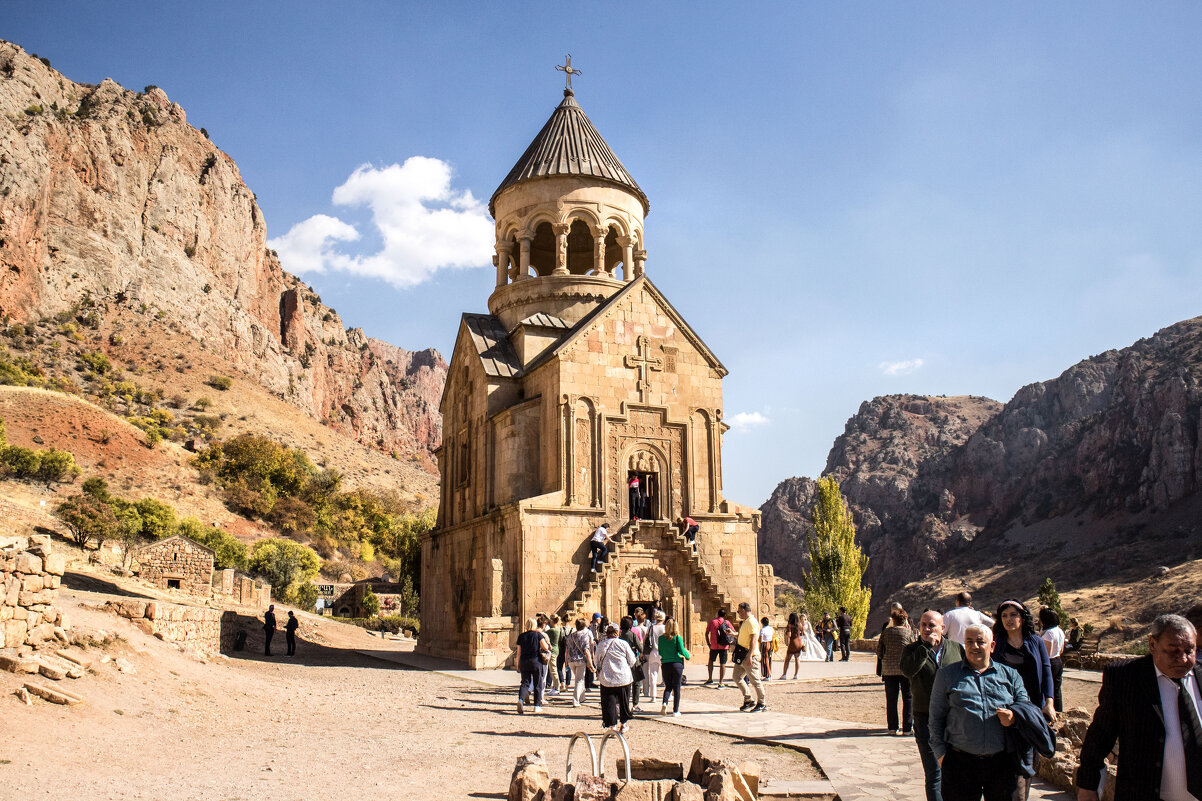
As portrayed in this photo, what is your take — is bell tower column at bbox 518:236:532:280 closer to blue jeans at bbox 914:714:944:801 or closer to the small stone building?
the small stone building

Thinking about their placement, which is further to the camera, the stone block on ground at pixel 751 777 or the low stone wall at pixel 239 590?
the low stone wall at pixel 239 590

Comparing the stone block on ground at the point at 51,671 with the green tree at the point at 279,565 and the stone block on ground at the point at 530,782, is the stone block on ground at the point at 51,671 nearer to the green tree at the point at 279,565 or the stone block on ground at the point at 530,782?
the stone block on ground at the point at 530,782

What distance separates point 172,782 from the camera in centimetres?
808

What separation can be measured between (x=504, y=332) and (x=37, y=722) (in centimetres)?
1909

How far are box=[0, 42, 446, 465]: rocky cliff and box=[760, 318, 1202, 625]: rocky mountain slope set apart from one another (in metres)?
64.2

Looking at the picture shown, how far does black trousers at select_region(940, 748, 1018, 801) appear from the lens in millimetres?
5148

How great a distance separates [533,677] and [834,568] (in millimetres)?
24509

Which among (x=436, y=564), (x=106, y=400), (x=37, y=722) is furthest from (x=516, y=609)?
(x=106, y=400)

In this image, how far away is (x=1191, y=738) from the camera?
427cm

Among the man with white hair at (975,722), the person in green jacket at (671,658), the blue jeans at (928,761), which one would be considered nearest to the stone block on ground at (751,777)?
the blue jeans at (928,761)

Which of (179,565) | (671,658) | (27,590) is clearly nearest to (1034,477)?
(179,565)

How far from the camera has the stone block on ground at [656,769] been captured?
7.20 meters

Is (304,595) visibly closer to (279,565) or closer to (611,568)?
(279,565)

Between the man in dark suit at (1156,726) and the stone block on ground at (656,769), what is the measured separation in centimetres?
342
